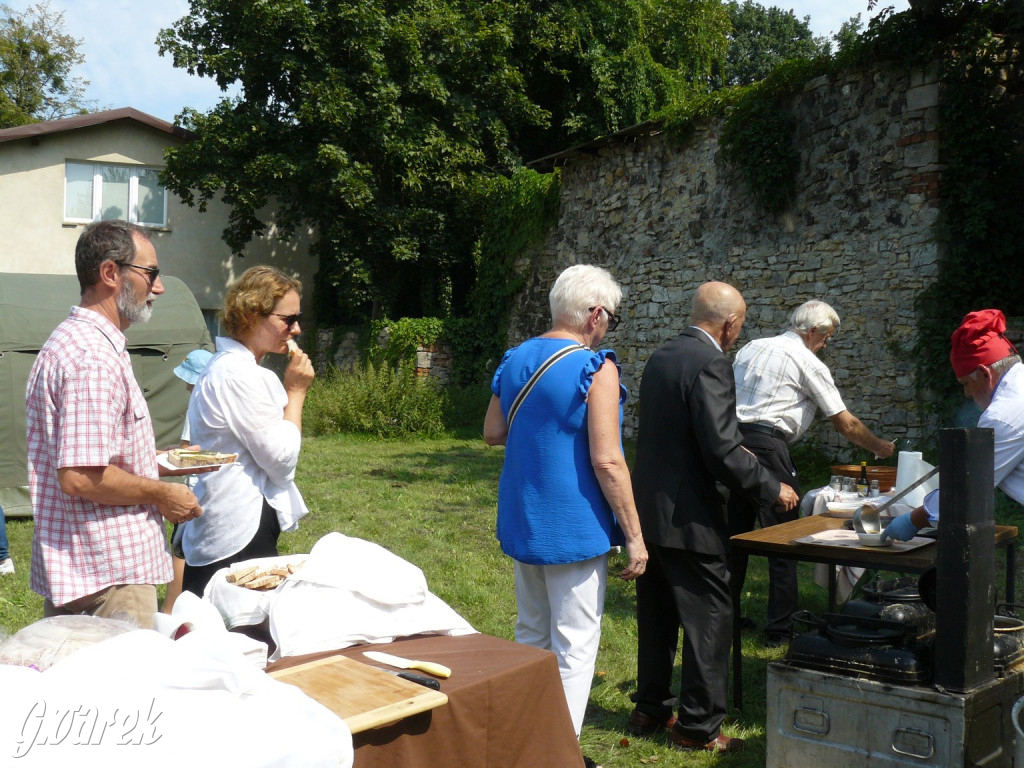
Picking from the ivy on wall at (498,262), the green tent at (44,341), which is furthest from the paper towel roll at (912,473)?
the ivy on wall at (498,262)

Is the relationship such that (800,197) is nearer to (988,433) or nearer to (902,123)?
(902,123)

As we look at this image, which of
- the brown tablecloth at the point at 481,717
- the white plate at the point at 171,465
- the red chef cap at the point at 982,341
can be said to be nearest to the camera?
the brown tablecloth at the point at 481,717

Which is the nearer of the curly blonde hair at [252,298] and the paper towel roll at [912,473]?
the curly blonde hair at [252,298]

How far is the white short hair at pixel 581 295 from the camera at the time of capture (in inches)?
141

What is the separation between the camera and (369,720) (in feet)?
6.57

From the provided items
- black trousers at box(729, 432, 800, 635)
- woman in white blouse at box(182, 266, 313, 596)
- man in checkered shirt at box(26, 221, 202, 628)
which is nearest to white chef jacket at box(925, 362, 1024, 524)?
black trousers at box(729, 432, 800, 635)

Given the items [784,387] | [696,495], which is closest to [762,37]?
[784,387]

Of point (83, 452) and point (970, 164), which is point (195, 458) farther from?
point (970, 164)

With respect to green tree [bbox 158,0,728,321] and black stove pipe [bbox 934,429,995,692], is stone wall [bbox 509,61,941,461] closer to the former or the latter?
green tree [bbox 158,0,728,321]

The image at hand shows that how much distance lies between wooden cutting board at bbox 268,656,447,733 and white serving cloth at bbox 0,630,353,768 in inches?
5.8

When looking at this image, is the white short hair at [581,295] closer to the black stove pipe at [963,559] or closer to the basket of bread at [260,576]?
the black stove pipe at [963,559]

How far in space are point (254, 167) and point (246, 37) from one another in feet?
9.99

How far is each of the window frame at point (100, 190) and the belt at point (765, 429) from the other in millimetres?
19411

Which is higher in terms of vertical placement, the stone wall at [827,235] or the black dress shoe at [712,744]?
the stone wall at [827,235]
